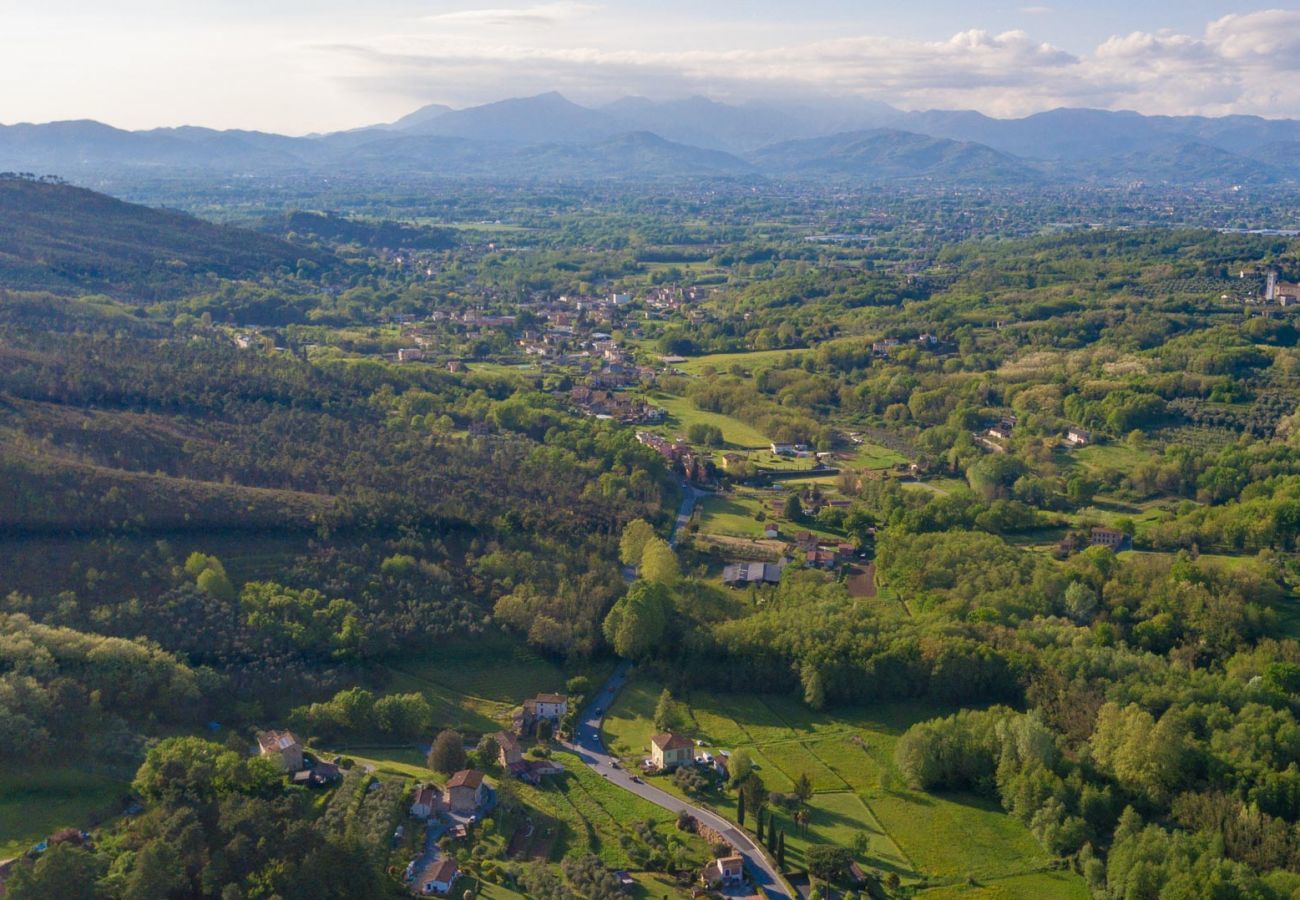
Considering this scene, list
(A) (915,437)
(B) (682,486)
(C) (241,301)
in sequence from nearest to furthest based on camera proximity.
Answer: (B) (682,486), (A) (915,437), (C) (241,301)

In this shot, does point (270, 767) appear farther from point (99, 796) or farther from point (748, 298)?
point (748, 298)

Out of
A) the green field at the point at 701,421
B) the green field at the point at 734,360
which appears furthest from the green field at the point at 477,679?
the green field at the point at 734,360

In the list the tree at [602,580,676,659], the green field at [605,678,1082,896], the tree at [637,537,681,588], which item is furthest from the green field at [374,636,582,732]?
the tree at [637,537,681,588]

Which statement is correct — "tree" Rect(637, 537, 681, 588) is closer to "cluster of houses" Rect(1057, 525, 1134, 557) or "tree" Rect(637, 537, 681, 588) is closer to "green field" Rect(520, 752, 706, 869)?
"green field" Rect(520, 752, 706, 869)

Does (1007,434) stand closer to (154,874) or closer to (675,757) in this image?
(675,757)

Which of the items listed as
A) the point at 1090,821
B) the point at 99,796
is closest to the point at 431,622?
the point at 99,796

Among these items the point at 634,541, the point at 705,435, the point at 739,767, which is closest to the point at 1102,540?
the point at 634,541
